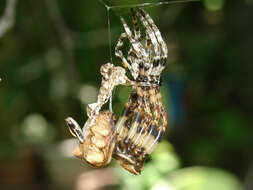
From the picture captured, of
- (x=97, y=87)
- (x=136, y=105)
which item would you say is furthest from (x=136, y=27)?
(x=97, y=87)

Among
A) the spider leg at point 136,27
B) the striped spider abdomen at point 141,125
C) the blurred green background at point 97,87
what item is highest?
the spider leg at point 136,27

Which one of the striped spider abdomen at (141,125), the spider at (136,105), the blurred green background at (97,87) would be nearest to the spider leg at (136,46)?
the spider at (136,105)

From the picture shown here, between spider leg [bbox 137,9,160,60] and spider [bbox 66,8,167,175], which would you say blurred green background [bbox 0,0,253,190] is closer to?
spider [bbox 66,8,167,175]

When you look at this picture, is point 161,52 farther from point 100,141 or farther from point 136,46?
point 100,141

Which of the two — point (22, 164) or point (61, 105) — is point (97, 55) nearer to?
point (61, 105)

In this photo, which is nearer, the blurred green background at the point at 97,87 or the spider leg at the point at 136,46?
the spider leg at the point at 136,46

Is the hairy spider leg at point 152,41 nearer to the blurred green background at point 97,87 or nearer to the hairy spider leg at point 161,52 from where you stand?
the hairy spider leg at point 161,52

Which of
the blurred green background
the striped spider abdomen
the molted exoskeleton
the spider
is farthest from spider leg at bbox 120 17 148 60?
the blurred green background
